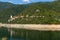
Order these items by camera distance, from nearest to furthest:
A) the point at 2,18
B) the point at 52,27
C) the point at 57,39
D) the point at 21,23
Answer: the point at 57,39 → the point at 52,27 → the point at 21,23 → the point at 2,18

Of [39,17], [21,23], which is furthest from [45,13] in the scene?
[21,23]

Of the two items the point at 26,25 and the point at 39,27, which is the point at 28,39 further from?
the point at 26,25

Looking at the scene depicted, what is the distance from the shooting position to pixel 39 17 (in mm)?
89375

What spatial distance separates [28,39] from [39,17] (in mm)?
39168

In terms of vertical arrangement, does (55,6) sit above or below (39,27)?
above

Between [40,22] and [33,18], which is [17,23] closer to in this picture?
[33,18]

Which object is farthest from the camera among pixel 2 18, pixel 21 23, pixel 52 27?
pixel 2 18

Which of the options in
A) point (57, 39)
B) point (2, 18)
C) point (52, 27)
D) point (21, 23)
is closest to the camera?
point (57, 39)

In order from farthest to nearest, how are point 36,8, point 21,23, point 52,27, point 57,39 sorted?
point 36,8 < point 21,23 < point 52,27 < point 57,39

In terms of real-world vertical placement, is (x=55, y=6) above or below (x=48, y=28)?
above

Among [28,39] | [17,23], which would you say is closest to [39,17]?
[17,23]

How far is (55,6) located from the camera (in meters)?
111

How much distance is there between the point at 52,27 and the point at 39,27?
531cm

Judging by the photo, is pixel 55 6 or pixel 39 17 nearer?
pixel 39 17
